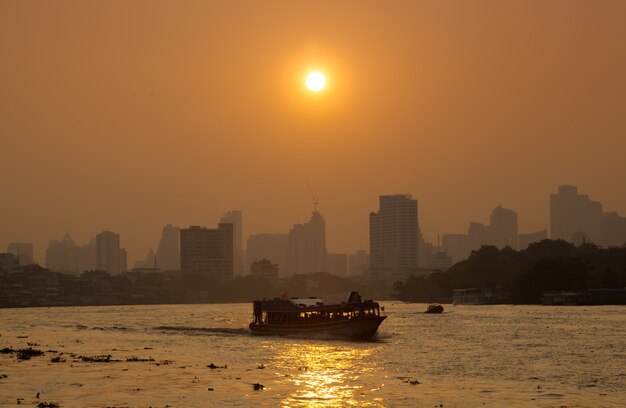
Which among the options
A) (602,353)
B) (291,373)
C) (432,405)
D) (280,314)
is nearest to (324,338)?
(280,314)

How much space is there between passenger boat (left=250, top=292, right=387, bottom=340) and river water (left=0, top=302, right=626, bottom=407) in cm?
262

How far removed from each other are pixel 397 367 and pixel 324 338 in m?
38.0

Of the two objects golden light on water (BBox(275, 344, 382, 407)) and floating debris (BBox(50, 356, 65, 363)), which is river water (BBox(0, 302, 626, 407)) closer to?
golden light on water (BBox(275, 344, 382, 407))

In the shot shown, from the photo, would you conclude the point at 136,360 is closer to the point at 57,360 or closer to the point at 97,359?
the point at 97,359

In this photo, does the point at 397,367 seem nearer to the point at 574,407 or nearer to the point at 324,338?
the point at 574,407

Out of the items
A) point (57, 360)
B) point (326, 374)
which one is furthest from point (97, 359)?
point (326, 374)

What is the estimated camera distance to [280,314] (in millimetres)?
126188

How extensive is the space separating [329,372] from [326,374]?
1462 millimetres

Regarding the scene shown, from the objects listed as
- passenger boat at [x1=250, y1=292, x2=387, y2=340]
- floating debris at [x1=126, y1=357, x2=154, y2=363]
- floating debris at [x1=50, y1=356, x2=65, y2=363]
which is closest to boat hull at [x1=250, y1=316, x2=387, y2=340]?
passenger boat at [x1=250, y1=292, x2=387, y2=340]

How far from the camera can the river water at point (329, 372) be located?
57.6 meters

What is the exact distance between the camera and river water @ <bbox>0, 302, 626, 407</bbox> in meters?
57.6

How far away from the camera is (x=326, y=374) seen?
235 feet

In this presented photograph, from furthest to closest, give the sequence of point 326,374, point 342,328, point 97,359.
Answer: point 342,328 < point 97,359 < point 326,374

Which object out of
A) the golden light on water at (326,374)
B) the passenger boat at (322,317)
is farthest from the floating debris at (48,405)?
the passenger boat at (322,317)
